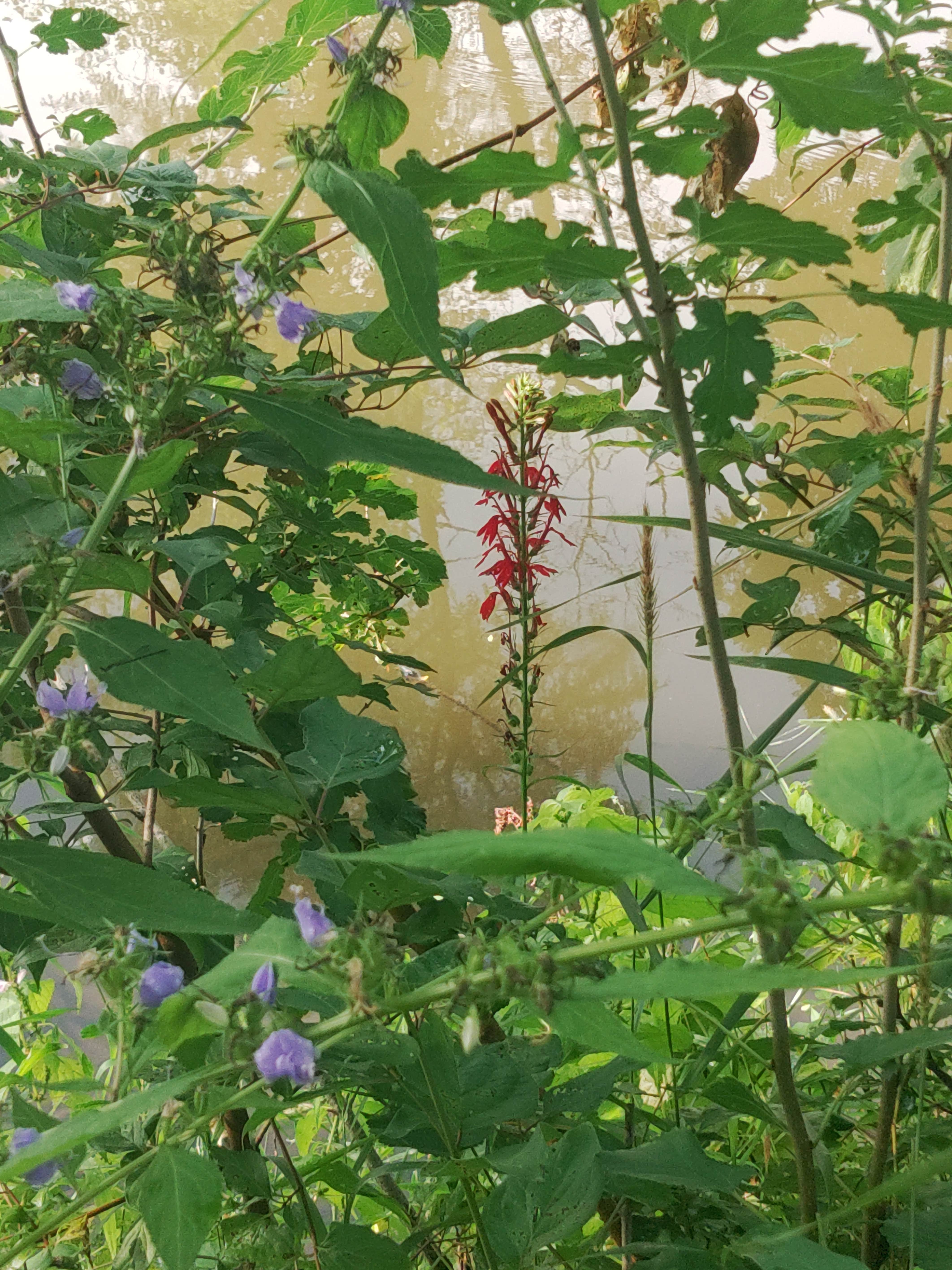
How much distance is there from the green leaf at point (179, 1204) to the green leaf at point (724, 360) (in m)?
0.22

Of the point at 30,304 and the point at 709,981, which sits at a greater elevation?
the point at 30,304

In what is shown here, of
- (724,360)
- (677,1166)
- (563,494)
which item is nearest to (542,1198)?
(677,1166)

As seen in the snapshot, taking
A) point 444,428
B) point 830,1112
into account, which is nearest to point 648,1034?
point 830,1112

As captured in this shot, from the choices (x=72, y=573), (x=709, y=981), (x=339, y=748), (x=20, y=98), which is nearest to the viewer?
(x=709, y=981)

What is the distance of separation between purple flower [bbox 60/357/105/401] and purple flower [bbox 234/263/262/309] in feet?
0.37

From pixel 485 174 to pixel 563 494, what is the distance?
42.6 inches

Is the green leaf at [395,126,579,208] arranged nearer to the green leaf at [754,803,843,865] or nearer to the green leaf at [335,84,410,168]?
the green leaf at [335,84,410,168]

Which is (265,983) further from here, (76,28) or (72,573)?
(76,28)

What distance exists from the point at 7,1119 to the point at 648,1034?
338mm

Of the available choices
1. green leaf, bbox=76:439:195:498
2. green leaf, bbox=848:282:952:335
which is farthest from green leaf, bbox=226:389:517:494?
green leaf, bbox=848:282:952:335

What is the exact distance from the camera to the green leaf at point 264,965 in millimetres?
184

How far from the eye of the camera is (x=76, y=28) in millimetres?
538

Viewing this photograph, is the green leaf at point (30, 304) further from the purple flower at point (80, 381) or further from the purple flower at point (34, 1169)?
the purple flower at point (34, 1169)

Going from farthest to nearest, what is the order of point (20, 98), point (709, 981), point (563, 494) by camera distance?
1. point (563, 494)
2. point (20, 98)
3. point (709, 981)
